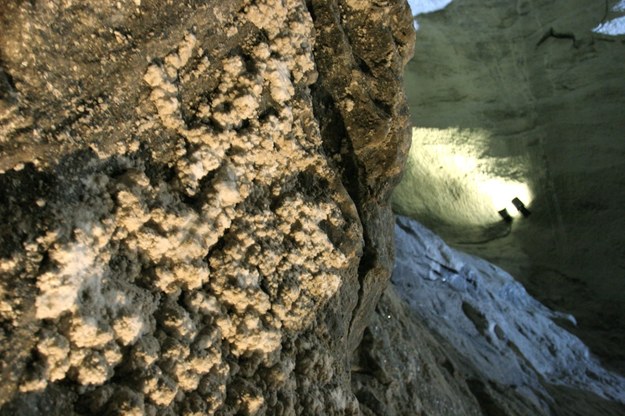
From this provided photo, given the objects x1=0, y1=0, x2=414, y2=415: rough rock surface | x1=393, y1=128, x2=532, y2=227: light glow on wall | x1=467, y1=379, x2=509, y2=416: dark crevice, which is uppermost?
x1=393, y1=128, x2=532, y2=227: light glow on wall

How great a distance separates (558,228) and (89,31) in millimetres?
6474

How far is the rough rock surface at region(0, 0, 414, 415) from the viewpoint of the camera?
121cm

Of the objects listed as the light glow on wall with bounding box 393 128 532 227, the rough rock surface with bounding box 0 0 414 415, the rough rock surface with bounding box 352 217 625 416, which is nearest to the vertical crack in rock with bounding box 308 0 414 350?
the rough rock surface with bounding box 0 0 414 415

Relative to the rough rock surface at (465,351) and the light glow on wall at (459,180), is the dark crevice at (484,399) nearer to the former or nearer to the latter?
the rough rock surface at (465,351)

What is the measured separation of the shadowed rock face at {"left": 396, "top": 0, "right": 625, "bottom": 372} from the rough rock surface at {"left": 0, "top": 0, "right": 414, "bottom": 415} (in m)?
4.80

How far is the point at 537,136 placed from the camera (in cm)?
676

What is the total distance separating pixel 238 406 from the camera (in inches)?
61.5

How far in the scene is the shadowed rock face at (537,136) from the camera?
638 cm

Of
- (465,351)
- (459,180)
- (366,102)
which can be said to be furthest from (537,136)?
(366,102)

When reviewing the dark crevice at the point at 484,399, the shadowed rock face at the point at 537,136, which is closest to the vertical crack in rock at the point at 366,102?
the dark crevice at the point at 484,399

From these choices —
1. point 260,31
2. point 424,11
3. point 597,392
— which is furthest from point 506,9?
point 260,31

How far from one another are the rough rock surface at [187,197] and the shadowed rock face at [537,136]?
480 centimetres

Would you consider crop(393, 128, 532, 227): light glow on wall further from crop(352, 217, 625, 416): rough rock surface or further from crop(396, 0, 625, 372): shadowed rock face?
crop(352, 217, 625, 416): rough rock surface

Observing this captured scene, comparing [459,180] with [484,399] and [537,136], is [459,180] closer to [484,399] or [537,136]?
[537,136]
